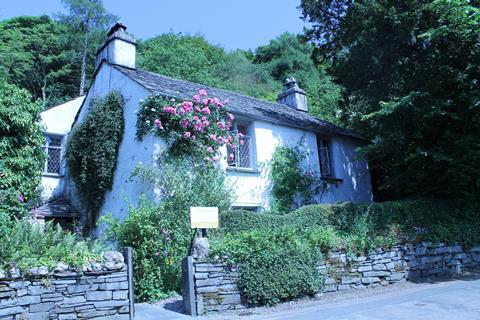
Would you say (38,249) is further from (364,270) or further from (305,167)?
(305,167)

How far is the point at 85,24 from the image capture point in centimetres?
3503

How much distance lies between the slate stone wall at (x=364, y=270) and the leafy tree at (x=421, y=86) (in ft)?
7.30

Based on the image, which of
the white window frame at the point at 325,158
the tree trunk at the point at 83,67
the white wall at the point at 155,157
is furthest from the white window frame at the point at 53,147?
the tree trunk at the point at 83,67

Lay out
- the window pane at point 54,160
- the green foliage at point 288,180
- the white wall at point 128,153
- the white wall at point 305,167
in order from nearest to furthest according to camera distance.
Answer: the white wall at point 128,153
the white wall at point 305,167
the green foliage at point 288,180
the window pane at point 54,160

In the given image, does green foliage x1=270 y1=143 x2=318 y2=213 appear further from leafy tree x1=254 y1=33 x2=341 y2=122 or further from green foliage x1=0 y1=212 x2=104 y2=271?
leafy tree x1=254 y1=33 x2=341 y2=122

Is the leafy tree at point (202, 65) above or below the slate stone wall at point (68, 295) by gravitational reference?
above

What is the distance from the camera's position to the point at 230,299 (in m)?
8.48

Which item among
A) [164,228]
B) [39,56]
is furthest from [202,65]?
[164,228]

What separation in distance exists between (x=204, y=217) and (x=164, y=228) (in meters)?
2.30

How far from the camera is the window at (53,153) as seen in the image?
17.6 metres

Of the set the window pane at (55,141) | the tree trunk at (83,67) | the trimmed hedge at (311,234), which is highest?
the tree trunk at (83,67)

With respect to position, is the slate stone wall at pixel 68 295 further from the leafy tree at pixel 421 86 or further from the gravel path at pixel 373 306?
the leafy tree at pixel 421 86

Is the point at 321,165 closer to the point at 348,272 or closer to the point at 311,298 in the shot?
the point at 348,272

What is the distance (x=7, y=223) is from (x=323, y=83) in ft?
114
